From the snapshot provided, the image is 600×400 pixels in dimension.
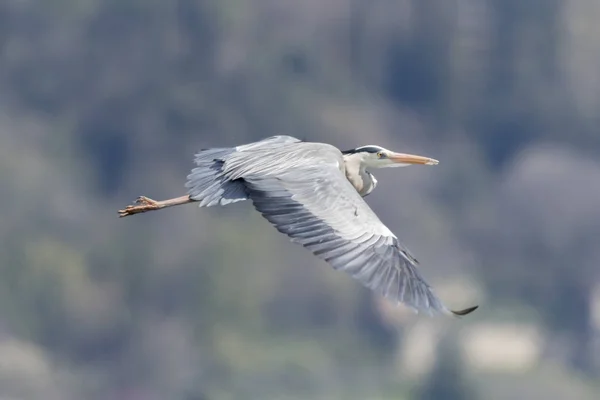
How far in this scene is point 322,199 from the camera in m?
7.17

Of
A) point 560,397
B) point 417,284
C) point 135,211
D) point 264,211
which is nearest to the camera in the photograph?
point 417,284

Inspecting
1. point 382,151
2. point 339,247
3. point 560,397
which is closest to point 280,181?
point 339,247

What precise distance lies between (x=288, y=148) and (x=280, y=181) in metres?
0.79

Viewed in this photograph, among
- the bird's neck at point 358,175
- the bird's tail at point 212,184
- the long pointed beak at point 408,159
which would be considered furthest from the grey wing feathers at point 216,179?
the long pointed beak at point 408,159

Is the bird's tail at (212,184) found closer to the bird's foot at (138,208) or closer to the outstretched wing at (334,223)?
the outstretched wing at (334,223)

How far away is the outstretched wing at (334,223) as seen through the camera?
256 inches

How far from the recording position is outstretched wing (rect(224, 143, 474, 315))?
6504 millimetres

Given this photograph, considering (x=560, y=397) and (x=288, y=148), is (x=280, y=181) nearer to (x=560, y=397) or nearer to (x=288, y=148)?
(x=288, y=148)

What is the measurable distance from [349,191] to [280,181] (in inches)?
17.1

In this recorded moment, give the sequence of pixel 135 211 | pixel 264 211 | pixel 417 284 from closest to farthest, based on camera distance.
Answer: pixel 417 284, pixel 264 211, pixel 135 211

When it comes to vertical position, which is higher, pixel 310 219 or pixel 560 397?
pixel 310 219

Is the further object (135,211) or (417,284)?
(135,211)

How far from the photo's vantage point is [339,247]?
263 inches

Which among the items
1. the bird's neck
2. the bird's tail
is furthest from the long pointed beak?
the bird's tail
